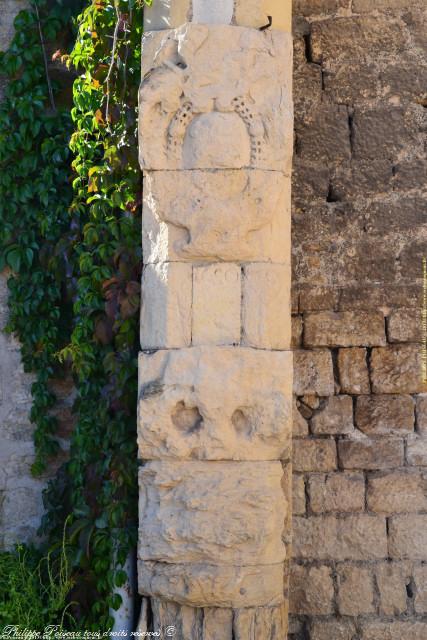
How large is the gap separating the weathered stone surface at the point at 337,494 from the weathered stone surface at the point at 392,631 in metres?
0.54

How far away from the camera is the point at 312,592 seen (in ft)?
14.9

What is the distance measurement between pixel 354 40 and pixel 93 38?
4.26 feet

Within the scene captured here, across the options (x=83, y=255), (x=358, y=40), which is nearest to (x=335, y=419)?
(x=83, y=255)

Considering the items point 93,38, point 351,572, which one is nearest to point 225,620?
point 351,572

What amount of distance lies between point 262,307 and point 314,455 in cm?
91

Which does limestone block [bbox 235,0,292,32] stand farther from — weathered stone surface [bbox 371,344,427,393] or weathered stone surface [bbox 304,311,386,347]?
weathered stone surface [bbox 371,344,427,393]

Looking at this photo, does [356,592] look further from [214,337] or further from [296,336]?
[214,337]

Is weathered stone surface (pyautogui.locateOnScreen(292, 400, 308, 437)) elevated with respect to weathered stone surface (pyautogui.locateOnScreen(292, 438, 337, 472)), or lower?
elevated

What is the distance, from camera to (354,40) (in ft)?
15.9

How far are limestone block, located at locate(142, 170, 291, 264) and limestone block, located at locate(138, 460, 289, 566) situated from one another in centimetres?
89

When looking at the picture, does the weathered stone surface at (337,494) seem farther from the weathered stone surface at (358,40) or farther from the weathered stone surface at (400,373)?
the weathered stone surface at (358,40)

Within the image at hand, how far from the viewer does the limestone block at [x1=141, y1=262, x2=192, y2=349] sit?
4.06m

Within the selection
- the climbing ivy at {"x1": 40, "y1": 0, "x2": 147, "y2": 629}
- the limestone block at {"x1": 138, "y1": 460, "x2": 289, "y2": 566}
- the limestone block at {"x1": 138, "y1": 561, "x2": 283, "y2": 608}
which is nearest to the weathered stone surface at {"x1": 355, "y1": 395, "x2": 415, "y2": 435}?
the limestone block at {"x1": 138, "y1": 460, "x2": 289, "y2": 566}

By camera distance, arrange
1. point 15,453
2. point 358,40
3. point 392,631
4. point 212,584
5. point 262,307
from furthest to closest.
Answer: point 15,453
point 358,40
point 392,631
point 262,307
point 212,584
